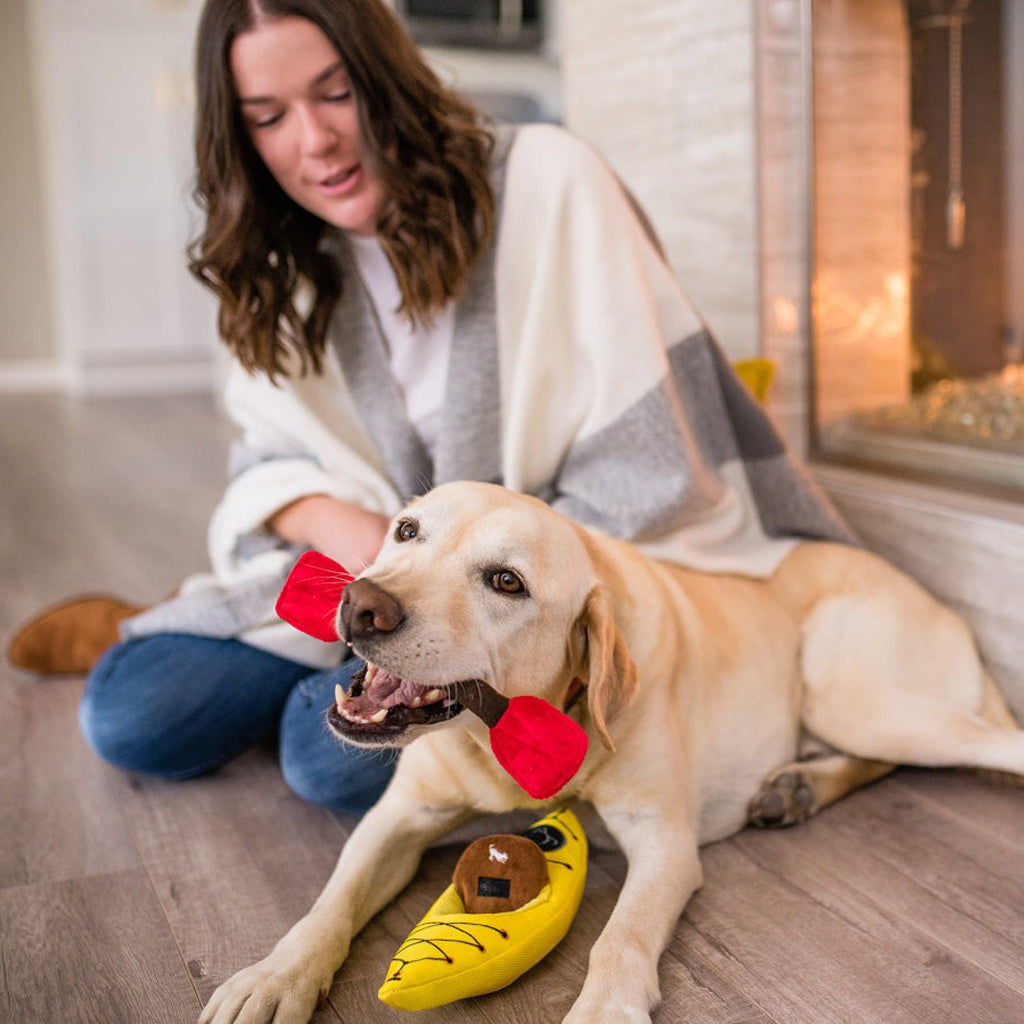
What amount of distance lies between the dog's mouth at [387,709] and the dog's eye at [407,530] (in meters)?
0.14

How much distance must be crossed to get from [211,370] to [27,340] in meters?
1.23

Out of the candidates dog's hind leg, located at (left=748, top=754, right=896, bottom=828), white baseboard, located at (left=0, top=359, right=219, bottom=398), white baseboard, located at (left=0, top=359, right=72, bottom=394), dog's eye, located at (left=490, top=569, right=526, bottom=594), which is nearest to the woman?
dog's hind leg, located at (left=748, top=754, right=896, bottom=828)

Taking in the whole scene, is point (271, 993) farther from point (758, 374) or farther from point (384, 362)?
point (758, 374)

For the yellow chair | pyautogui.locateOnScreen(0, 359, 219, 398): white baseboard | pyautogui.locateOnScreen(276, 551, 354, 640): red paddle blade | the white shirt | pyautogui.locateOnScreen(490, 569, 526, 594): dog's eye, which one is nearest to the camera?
pyautogui.locateOnScreen(490, 569, 526, 594): dog's eye

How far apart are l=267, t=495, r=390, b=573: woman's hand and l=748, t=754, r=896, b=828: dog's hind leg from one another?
2.02 feet

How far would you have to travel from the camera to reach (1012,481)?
187cm

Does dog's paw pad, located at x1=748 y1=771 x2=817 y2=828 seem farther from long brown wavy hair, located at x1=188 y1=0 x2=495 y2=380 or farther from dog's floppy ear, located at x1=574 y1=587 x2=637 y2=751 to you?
long brown wavy hair, located at x1=188 y1=0 x2=495 y2=380

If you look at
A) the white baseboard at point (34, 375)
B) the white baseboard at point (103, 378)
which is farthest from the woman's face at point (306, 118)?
the white baseboard at point (34, 375)

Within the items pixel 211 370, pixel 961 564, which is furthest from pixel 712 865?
pixel 211 370

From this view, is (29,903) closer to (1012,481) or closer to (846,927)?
(846,927)

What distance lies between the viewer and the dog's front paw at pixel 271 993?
1.09 meters

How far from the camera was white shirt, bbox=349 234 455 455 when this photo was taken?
181 centimetres

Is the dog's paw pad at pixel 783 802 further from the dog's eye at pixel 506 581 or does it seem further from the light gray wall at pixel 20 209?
the light gray wall at pixel 20 209

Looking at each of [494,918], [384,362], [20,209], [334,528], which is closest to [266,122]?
[384,362]
